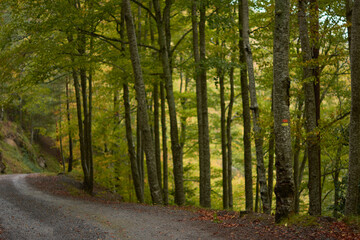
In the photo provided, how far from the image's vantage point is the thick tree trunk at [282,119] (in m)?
6.71

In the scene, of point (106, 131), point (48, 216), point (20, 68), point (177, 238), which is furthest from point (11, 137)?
point (177, 238)

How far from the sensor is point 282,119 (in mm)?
6781

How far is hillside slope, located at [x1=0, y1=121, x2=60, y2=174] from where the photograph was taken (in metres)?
29.3

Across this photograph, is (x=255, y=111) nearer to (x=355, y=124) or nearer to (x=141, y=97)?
(x=355, y=124)

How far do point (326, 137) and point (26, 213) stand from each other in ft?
31.0

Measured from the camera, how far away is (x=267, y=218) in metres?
7.71

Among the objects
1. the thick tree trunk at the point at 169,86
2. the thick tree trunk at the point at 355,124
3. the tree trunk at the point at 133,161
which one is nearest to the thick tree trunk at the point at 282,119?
the thick tree trunk at the point at 355,124

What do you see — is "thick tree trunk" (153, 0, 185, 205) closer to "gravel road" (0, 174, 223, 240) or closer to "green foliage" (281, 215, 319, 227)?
"gravel road" (0, 174, 223, 240)

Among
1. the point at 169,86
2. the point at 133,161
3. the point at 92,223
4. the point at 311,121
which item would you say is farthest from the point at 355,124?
the point at 133,161

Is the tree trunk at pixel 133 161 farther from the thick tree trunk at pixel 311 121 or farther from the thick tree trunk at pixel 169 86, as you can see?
the thick tree trunk at pixel 311 121

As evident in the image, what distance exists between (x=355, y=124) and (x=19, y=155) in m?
32.6

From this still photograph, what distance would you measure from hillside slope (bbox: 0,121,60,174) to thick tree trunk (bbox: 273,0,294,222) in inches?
1043

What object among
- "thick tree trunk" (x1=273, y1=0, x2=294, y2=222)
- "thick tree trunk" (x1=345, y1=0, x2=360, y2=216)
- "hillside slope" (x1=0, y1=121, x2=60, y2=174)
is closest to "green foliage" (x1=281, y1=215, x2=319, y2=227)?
"thick tree trunk" (x1=273, y1=0, x2=294, y2=222)

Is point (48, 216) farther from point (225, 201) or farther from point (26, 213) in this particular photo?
point (225, 201)
